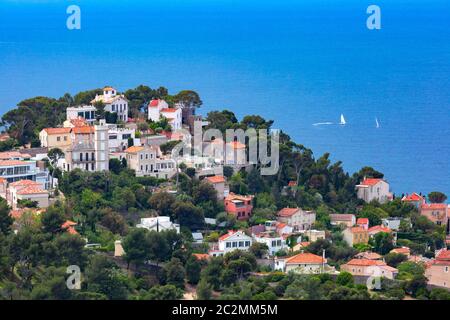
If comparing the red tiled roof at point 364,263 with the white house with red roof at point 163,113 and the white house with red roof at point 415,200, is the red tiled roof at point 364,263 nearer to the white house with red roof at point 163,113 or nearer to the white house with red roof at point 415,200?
the white house with red roof at point 415,200

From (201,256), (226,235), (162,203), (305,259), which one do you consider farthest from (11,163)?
(305,259)

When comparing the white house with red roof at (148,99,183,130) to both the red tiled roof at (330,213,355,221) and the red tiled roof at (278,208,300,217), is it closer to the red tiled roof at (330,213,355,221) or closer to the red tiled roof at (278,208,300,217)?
the red tiled roof at (278,208,300,217)

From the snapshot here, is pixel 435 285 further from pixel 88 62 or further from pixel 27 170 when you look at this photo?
pixel 88 62

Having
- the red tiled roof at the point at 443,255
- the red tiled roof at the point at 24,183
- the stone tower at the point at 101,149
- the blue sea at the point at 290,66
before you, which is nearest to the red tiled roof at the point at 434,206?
the red tiled roof at the point at 443,255

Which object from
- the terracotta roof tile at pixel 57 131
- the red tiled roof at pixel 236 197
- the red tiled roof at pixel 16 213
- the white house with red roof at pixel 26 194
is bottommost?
the red tiled roof at pixel 16 213

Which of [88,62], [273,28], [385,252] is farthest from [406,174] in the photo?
[273,28]

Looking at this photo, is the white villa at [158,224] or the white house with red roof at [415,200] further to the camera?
the white house with red roof at [415,200]
